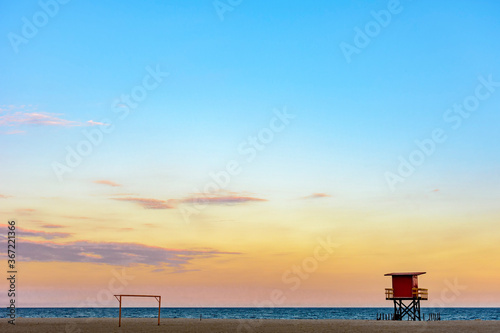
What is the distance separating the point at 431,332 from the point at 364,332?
557 cm

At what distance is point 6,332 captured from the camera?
42.2 metres

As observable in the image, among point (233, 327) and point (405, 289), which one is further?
point (405, 289)

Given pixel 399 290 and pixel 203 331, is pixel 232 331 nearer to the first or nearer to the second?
pixel 203 331

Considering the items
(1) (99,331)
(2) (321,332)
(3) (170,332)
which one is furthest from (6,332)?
(2) (321,332)

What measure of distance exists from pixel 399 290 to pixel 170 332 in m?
34.4

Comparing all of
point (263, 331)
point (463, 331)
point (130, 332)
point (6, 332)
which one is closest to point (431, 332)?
point (463, 331)

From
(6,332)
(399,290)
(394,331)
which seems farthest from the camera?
(399,290)

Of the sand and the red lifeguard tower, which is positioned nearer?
the sand

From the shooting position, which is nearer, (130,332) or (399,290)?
(130,332)

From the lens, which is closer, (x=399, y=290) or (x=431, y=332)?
(x=431, y=332)

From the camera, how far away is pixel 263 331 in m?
44.4

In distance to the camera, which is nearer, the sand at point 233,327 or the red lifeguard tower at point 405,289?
the sand at point 233,327

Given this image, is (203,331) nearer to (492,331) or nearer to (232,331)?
(232,331)

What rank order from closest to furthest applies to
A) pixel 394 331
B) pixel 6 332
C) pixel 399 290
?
pixel 6 332 < pixel 394 331 < pixel 399 290
